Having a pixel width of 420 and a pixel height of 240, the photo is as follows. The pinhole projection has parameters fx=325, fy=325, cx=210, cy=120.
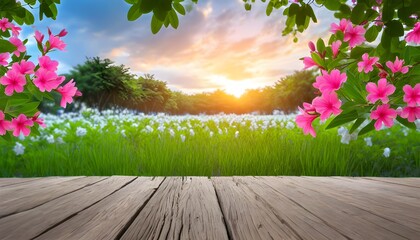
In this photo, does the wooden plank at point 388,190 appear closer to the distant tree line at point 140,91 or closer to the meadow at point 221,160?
the meadow at point 221,160

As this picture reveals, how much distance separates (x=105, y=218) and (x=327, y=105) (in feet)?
3.76

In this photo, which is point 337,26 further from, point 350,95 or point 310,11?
point 350,95

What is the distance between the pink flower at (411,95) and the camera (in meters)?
1.42

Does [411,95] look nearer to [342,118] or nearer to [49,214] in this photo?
[342,118]

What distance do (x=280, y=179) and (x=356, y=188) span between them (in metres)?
0.56

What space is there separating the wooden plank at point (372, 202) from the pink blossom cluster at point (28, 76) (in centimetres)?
174

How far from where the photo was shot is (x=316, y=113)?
5.27 feet

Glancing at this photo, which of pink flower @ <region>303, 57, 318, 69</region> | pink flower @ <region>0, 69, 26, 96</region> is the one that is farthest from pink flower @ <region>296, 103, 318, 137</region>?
pink flower @ <region>0, 69, 26, 96</region>

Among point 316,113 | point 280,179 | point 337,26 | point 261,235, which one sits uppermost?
point 337,26

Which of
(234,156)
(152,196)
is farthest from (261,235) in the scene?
(234,156)

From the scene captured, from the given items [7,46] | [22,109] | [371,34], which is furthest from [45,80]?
[371,34]

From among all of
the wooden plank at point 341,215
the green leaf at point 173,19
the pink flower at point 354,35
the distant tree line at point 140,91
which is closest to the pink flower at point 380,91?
the pink flower at point 354,35

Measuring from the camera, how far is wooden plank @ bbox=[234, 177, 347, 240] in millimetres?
1297

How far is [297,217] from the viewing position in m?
1.52
